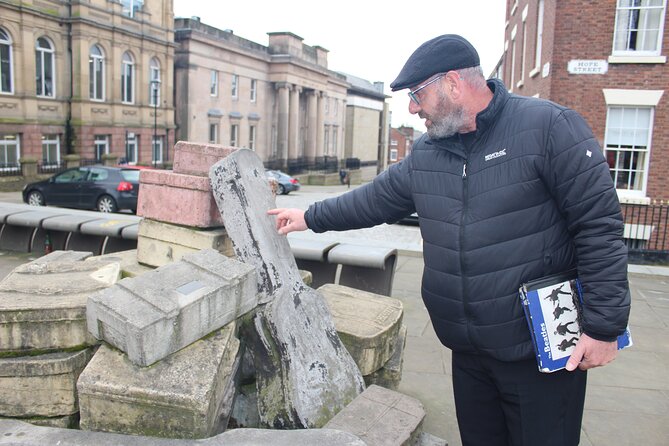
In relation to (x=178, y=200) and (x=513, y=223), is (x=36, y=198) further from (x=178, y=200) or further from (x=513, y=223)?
(x=513, y=223)

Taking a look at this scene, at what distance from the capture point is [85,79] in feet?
94.0

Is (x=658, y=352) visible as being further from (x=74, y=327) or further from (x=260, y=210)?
(x=74, y=327)

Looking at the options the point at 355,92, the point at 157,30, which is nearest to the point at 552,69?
the point at 157,30

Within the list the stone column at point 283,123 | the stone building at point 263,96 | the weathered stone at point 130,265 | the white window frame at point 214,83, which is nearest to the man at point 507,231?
the weathered stone at point 130,265

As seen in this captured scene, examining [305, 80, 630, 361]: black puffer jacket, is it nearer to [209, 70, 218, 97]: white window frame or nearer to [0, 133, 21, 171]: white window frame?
[0, 133, 21, 171]: white window frame

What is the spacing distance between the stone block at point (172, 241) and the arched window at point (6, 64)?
83.6ft

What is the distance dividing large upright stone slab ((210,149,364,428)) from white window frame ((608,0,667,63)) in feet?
40.4

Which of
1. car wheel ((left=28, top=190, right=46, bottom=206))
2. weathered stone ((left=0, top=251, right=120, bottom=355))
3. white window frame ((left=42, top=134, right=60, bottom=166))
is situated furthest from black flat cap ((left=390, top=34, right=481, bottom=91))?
white window frame ((left=42, top=134, right=60, bottom=166))

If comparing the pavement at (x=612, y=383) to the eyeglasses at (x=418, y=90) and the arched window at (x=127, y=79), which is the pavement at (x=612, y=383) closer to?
the eyeglasses at (x=418, y=90)

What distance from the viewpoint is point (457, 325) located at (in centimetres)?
255

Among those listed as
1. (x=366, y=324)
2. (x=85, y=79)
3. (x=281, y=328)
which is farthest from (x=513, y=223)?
(x=85, y=79)

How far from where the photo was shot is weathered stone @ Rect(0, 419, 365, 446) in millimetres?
2557

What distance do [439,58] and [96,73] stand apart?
31349 mm

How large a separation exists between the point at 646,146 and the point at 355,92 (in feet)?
183
